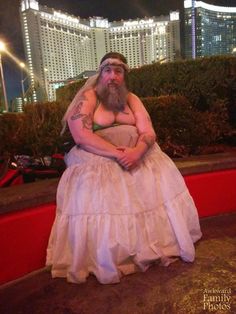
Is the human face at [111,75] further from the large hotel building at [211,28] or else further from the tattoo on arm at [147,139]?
the large hotel building at [211,28]

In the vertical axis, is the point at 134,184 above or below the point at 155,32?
below

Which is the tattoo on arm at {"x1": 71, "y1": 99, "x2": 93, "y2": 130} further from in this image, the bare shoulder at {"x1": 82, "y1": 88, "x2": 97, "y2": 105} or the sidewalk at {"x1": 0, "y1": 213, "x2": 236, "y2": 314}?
the sidewalk at {"x1": 0, "y1": 213, "x2": 236, "y2": 314}

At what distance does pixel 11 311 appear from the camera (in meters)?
2.03

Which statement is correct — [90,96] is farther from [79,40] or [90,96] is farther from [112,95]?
[79,40]

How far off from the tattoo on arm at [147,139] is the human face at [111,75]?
0.52m

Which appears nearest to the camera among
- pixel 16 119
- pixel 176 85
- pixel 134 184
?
pixel 134 184

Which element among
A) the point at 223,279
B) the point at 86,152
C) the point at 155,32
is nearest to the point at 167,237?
the point at 223,279

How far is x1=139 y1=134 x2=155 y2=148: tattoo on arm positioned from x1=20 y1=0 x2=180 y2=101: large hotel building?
27.6 meters

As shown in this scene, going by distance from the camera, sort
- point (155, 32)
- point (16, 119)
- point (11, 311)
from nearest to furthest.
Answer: point (11, 311) → point (16, 119) → point (155, 32)

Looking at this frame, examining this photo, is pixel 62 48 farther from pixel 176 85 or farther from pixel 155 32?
pixel 176 85

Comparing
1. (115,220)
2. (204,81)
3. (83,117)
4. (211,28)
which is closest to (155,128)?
(204,81)

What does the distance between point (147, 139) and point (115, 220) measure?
75cm

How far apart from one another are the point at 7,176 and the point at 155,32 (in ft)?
112

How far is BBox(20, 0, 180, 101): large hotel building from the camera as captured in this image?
110 feet
